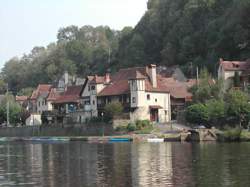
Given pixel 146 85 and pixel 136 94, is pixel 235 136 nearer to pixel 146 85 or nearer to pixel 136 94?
pixel 136 94

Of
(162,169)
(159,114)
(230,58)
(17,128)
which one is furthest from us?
(230,58)

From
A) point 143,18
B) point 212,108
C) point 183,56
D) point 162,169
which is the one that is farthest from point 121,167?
point 143,18

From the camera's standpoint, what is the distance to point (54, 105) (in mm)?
137625

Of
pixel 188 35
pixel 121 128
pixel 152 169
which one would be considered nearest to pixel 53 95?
pixel 188 35

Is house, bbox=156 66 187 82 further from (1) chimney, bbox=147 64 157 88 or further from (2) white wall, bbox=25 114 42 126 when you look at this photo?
(2) white wall, bbox=25 114 42 126

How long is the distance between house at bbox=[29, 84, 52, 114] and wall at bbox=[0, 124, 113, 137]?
11.4m

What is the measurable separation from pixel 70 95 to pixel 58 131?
17361mm

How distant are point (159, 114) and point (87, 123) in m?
13.5

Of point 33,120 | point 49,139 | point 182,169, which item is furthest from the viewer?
point 33,120

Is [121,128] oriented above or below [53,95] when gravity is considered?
below

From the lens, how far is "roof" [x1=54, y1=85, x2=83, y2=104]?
132750 mm

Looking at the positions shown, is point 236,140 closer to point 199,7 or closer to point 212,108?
point 212,108

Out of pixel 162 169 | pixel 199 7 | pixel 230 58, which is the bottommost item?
pixel 162 169

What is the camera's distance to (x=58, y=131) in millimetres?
120438
